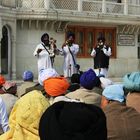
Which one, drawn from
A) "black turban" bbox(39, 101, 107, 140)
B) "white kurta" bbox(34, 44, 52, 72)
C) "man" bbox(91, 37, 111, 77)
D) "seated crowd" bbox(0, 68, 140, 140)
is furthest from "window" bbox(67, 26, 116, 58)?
"black turban" bbox(39, 101, 107, 140)

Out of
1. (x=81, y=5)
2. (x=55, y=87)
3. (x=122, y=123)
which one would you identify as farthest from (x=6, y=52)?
(x=122, y=123)

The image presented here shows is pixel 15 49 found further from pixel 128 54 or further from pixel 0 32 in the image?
pixel 128 54

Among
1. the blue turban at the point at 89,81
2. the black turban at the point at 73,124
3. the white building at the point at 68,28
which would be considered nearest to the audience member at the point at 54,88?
the blue turban at the point at 89,81

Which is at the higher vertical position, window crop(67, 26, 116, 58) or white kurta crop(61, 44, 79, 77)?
window crop(67, 26, 116, 58)

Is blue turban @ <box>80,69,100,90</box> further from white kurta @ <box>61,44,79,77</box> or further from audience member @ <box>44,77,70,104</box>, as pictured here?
white kurta @ <box>61,44,79,77</box>

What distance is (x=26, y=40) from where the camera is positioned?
76.7 feet

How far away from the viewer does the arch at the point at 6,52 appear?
73.6ft

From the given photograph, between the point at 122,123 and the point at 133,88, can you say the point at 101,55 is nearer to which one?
the point at 133,88

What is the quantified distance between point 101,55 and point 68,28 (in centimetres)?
806

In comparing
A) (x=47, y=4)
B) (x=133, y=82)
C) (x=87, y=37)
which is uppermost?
(x=47, y=4)

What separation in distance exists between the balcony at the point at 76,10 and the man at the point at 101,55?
5.97 m

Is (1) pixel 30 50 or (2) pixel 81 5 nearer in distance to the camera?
(1) pixel 30 50

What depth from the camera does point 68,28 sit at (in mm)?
24906

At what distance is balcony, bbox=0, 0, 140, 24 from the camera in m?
22.7
